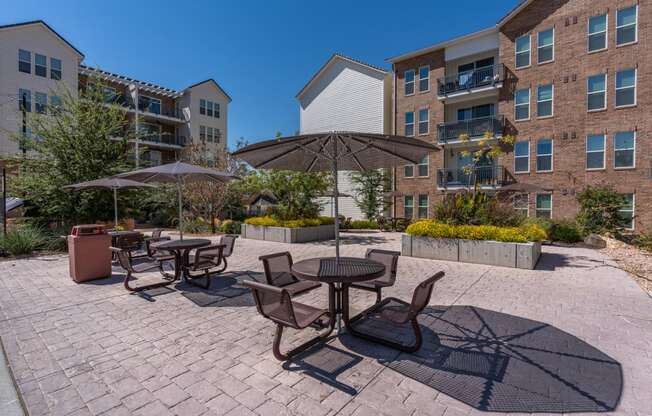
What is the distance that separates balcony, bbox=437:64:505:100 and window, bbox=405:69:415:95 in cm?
209

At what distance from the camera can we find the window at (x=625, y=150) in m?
15.1

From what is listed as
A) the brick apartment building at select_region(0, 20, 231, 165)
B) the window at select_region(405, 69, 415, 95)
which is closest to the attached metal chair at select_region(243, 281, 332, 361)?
the brick apartment building at select_region(0, 20, 231, 165)

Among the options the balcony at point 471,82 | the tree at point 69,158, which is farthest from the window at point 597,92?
the tree at point 69,158

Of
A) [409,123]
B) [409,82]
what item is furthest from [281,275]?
[409,82]

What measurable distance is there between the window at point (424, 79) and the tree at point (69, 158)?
18.5m

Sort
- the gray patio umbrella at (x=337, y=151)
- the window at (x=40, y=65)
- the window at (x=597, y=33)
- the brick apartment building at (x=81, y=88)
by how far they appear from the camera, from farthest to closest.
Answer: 1. the window at (x=40, y=65)
2. the brick apartment building at (x=81, y=88)
3. the window at (x=597, y=33)
4. the gray patio umbrella at (x=337, y=151)

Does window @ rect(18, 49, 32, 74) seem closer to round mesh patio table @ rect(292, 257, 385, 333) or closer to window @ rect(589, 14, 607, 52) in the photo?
round mesh patio table @ rect(292, 257, 385, 333)

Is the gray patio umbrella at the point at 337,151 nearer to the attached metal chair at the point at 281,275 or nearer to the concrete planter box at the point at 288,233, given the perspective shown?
the attached metal chair at the point at 281,275

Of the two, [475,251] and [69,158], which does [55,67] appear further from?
[475,251]

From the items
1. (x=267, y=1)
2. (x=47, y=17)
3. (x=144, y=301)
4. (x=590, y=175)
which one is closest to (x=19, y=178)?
(x=144, y=301)

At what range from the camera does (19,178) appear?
421 inches

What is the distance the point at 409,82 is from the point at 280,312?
73.8ft

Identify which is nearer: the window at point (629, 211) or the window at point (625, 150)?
the window at point (629, 211)

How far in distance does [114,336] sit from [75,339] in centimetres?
46
